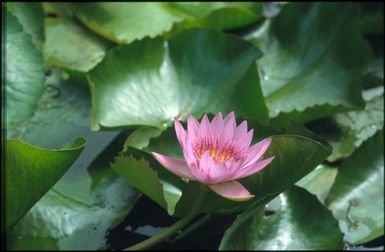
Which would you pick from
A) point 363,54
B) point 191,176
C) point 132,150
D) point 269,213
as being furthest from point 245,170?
point 363,54

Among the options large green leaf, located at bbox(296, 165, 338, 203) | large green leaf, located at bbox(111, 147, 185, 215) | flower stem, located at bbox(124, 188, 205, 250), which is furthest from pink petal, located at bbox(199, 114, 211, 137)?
large green leaf, located at bbox(296, 165, 338, 203)

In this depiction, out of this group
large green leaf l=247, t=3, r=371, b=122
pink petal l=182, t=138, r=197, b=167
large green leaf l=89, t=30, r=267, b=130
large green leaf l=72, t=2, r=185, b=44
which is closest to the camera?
pink petal l=182, t=138, r=197, b=167

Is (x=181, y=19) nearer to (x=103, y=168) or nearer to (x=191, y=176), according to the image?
(x=103, y=168)

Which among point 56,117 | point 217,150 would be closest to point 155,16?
point 56,117

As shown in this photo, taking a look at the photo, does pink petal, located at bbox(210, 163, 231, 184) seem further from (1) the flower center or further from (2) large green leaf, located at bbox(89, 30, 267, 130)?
(2) large green leaf, located at bbox(89, 30, 267, 130)

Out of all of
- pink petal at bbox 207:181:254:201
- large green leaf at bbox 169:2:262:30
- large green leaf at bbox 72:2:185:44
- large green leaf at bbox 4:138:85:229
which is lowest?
large green leaf at bbox 72:2:185:44
